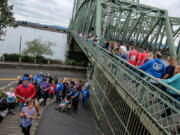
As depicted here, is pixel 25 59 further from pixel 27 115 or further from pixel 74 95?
pixel 27 115

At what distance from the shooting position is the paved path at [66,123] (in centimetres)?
609

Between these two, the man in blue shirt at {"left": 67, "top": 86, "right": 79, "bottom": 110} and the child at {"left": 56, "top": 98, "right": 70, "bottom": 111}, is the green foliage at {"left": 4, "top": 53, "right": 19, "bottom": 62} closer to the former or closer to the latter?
the man in blue shirt at {"left": 67, "top": 86, "right": 79, "bottom": 110}

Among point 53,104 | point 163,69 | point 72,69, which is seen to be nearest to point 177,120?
point 163,69

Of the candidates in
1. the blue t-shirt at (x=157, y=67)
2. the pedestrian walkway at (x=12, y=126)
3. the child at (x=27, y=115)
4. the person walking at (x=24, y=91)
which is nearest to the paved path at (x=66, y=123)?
the pedestrian walkway at (x=12, y=126)

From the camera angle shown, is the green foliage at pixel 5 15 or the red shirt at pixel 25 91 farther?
the green foliage at pixel 5 15

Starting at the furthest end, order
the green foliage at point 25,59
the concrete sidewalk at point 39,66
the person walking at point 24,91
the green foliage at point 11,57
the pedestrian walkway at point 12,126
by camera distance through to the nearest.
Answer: the green foliage at point 25,59 < the green foliage at point 11,57 < the concrete sidewalk at point 39,66 < the pedestrian walkway at point 12,126 < the person walking at point 24,91

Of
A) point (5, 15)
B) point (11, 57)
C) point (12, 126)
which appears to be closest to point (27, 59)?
point (11, 57)

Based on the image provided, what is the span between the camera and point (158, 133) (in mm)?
3236

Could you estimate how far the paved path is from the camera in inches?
240

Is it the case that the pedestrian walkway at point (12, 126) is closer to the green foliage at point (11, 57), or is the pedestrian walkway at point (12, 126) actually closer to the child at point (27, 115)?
the child at point (27, 115)

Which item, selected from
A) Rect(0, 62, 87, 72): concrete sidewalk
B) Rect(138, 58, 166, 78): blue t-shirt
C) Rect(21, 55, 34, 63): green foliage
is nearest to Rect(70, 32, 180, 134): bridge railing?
Rect(138, 58, 166, 78): blue t-shirt

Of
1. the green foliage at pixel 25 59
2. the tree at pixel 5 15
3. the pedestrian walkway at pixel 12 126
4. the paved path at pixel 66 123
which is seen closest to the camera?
the pedestrian walkway at pixel 12 126

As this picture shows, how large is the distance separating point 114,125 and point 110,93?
1.51 metres

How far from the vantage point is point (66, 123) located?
7055mm
